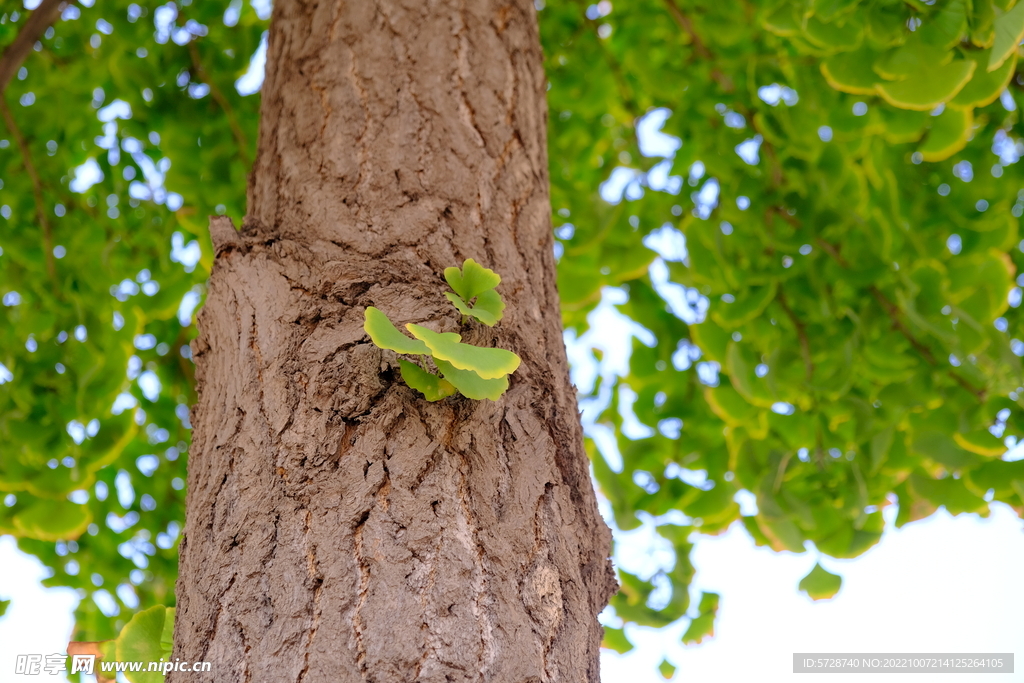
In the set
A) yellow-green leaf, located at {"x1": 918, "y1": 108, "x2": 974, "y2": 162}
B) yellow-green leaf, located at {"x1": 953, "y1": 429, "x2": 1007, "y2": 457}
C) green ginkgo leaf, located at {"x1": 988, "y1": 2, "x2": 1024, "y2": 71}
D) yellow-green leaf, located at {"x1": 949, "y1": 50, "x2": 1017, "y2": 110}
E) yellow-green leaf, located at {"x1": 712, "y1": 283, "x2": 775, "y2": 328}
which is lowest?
yellow-green leaf, located at {"x1": 953, "y1": 429, "x2": 1007, "y2": 457}

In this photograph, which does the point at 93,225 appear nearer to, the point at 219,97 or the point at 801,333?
the point at 219,97

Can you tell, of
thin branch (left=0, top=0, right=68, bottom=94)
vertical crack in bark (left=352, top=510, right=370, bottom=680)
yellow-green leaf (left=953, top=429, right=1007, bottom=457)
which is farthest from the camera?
thin branch (left=0, top=0, right=68, bottom=94)

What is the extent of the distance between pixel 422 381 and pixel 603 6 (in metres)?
1.52

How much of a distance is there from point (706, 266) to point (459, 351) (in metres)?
0.83

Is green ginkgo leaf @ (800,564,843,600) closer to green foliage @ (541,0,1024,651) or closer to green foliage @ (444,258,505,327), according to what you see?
green foliage @ (541,0,1024,651)

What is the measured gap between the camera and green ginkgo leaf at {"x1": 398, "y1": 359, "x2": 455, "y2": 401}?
45 centimetres

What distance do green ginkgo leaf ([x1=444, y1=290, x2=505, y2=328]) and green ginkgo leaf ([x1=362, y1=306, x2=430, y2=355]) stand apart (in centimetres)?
4

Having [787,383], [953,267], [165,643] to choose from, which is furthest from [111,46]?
[953,267]

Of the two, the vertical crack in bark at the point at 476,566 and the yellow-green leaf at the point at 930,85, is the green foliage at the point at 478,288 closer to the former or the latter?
the vertical crack in bark at the point at 476,566

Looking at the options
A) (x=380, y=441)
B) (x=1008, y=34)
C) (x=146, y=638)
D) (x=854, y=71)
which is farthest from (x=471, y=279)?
(x=854, y=71)

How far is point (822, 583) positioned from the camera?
3.76 feet

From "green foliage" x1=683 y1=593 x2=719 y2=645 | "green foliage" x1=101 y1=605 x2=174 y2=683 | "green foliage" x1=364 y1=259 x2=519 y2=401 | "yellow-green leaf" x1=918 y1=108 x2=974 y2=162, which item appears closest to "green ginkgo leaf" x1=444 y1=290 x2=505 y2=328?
"green foliage" x1=364 y1=259 x2=519 y2=401

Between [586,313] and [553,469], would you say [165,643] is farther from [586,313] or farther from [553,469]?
[586,313]

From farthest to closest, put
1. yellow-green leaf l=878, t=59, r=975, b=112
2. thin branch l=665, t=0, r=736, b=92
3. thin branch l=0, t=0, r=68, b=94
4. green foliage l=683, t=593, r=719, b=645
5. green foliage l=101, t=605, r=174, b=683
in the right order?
green foliage l=683, t=593, r=719, b=645 → thin branch l=665, t=0, r=736, b=92 → thin branch l=0, t=0, r=68, b=94 → yellow-green leaf l=878, t=59, r=975, b=112 → green foliage l=101, t=605, r=174, b=683
